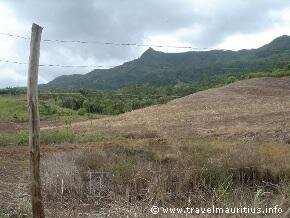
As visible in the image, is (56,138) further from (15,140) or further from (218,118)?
(218,118)

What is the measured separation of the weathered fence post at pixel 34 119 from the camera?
6918 millimetres

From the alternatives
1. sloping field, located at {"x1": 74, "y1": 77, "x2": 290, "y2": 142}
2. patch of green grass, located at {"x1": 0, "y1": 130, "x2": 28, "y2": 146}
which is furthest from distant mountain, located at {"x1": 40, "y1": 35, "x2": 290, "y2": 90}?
patch of green grass, located at {"x1": 0, "y1": 130, "x2": 28, "y2": 146}

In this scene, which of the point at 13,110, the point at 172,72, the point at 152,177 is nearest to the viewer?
the point at 152,177

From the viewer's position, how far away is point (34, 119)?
22.7ft

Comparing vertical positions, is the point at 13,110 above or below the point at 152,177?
below

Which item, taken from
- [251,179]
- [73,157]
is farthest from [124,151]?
[251,179]

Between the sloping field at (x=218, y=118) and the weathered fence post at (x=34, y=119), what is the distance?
18.0m

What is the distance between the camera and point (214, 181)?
12.7 meters

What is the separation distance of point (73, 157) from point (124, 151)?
130 inches

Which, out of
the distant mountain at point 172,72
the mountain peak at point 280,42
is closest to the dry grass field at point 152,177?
the distant mountain at point 172,72

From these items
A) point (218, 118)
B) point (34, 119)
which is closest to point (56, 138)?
point (218, 118)

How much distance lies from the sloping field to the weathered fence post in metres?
18.0

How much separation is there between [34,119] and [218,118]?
2849cm

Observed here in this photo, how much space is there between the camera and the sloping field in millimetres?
27516
